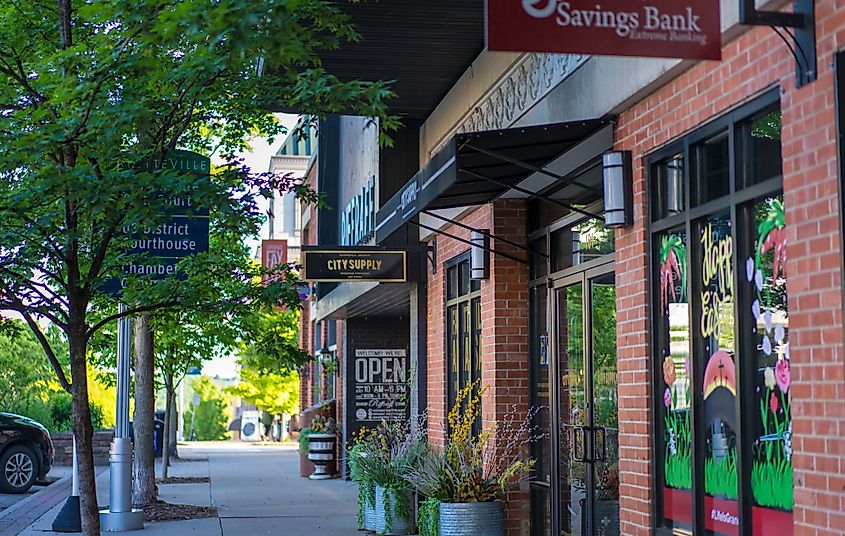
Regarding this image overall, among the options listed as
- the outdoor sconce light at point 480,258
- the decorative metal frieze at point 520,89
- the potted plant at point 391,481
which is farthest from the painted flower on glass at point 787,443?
the potted plant at point 391,481

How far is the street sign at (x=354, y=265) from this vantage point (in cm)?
1587

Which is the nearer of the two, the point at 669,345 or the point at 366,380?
the point at 669,345

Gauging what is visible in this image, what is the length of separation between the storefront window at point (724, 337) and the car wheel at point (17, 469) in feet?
48.4

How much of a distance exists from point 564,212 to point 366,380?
12105mm

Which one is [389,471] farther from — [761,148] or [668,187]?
[761,148]

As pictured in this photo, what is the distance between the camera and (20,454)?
19.9m

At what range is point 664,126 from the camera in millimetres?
7738

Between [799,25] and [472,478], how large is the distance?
19.9 feet

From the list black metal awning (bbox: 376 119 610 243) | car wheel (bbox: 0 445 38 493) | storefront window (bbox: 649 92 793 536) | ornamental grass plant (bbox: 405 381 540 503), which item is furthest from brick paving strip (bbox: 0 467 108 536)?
storefront window (bbox: 649 92 793 536)

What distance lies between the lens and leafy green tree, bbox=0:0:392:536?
7012 millimetres

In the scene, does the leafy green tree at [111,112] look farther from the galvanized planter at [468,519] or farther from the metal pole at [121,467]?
the metal pole at [121,467]

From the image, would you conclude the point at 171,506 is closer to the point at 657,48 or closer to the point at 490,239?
the point at 490,239

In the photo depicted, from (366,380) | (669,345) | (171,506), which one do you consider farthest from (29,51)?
(366,380)

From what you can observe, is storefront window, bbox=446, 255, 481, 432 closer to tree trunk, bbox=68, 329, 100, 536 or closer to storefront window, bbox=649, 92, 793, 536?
storefront window, bbox=649, 92, 793, 536
